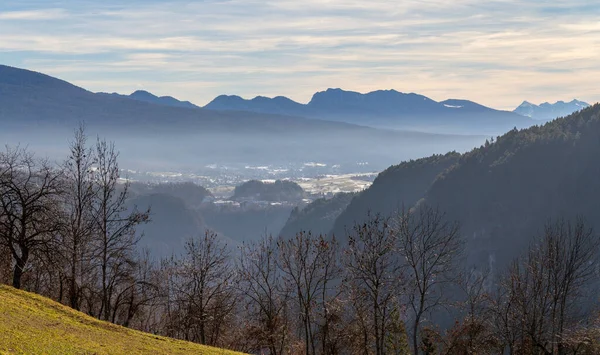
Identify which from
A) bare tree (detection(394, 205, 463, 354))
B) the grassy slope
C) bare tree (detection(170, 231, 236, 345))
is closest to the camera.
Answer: the grassy slope

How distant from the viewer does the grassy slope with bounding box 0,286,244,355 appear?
1934cm

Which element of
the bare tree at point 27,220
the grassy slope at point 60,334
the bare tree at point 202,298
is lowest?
the bare tree at point 202,298

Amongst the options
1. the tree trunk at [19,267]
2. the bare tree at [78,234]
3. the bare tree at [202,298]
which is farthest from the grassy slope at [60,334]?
the bare tree at [202,298]

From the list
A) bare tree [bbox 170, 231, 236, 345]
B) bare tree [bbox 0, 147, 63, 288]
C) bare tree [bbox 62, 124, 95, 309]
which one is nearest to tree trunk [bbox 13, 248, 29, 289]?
bare tree [bbox 0, 147, 63, 288]

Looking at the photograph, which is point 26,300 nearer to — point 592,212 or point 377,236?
point 377,236

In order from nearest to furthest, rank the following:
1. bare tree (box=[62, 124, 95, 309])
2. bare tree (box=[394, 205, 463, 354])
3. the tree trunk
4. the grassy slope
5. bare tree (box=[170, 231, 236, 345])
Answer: the grassy slope → the tree trunk → bare tree (box=[62, 124, 95, 309]) → bare tree (box=[394, 205, 463, 354]) → bare tree (box=[170, 231, 236, 345])

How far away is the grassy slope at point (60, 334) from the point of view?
1934 centimetres

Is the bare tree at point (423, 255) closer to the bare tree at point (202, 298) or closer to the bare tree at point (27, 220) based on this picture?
the bare tree at point (202, 298)

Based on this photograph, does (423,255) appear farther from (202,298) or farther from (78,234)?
(78,234)

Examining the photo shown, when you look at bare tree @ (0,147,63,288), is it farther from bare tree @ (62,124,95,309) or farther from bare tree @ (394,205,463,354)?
bare tree @ (394,205,463,354)

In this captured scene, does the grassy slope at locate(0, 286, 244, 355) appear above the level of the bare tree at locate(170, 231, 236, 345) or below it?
above

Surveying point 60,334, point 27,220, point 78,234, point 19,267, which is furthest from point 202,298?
point 60,334

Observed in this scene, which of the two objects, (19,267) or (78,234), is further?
(78,234)

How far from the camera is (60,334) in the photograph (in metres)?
22.2
